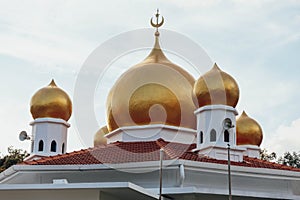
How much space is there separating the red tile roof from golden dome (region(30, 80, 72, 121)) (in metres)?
3.33

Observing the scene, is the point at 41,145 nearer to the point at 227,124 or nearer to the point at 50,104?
the point at 50,104

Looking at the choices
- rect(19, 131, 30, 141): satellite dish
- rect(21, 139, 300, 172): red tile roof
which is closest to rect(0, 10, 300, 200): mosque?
rect(21, 139, 300, 172): red tile roof

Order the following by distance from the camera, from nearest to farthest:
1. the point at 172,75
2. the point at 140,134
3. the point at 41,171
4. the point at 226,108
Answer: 1. the point at 41,171
2. the point at 226,108
3. the point at 140,134
4. the point at 172,75

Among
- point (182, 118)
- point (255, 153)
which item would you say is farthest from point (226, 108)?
point (255, 153)

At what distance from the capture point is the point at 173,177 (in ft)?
50.9

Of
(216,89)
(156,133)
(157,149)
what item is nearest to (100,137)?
(156,133)

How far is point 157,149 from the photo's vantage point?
680 inches

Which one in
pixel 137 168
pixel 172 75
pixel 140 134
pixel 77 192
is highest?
pixel 172 75

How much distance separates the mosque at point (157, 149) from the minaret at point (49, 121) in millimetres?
35

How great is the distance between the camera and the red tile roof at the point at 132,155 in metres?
16.1

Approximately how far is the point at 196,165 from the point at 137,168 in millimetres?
1503

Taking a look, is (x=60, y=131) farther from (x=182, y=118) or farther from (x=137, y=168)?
(x=137, y=168)

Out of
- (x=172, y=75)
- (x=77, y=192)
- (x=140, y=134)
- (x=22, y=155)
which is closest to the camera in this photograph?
(x=77, y=192)

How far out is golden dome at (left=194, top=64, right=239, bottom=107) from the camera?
59.8 feet
